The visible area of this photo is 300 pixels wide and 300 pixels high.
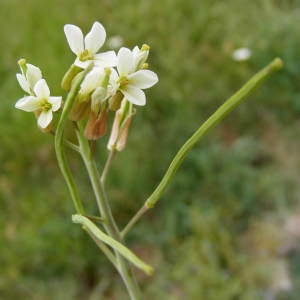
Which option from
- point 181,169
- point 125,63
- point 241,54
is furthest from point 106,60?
point 241,54

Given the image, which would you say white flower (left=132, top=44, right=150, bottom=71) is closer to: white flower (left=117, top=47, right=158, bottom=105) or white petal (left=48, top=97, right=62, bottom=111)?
white flower (left=117, top=47, right=158, bottom=105)

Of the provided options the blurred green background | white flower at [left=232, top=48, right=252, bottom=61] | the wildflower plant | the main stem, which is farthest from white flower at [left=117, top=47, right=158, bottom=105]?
white flower at [left=232, top=48, right=252, bottom=61]

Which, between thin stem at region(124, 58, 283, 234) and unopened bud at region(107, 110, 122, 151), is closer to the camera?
thin stem at region(124, 58, 283, 234)

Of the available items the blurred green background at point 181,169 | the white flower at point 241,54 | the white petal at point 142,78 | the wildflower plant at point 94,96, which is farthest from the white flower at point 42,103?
the white flower at point 241,54

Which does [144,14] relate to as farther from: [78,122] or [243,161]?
[78,122]

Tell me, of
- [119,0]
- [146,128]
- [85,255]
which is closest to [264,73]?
[85,255]
